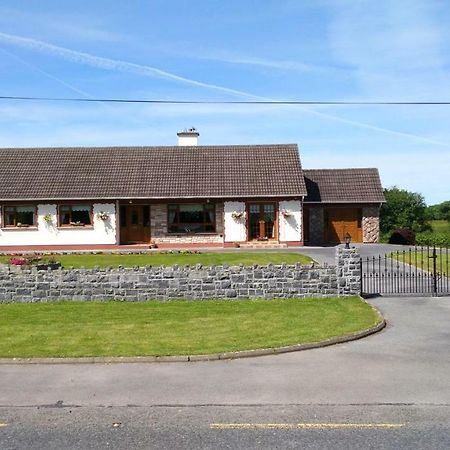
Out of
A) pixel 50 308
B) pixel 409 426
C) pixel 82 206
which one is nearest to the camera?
pixel 409 426

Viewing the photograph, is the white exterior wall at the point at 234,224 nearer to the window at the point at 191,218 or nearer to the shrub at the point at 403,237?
the window at the point at 191,218

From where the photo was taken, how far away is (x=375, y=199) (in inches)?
1494

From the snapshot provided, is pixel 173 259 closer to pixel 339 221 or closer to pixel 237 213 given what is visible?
pixel 237 213

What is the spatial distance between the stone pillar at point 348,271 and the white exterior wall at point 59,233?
2073 centimetres

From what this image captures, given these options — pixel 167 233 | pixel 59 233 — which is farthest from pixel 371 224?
pixel 59 233

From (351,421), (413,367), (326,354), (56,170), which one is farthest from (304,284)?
(56,170)

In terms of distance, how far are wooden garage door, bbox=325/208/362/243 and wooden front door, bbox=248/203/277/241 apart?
4.86m

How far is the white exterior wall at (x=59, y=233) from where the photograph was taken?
35.5m

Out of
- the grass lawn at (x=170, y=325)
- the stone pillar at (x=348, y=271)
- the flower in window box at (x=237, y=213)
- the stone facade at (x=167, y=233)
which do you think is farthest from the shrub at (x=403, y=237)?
the grass lawn at (x=170, y=325)

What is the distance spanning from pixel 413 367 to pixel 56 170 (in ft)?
103

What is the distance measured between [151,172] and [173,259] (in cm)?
1174

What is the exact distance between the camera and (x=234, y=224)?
35.3m

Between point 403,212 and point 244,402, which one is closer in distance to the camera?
point 244,402

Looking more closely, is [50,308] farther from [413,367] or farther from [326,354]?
[413,367]
